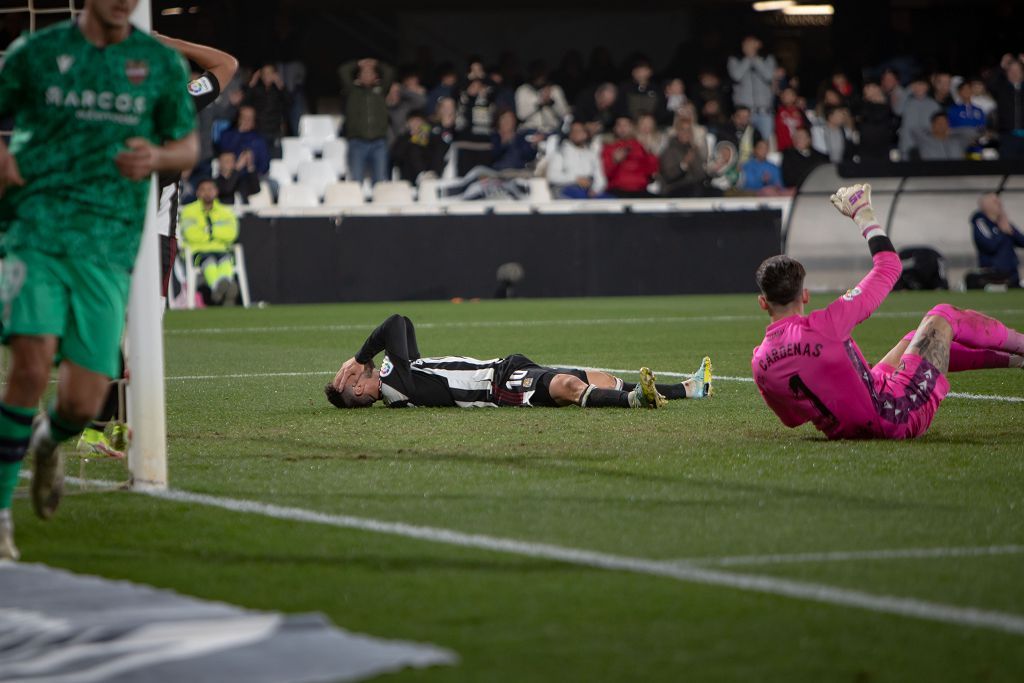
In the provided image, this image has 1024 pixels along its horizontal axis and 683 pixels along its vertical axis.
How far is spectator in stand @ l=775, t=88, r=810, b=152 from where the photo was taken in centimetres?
2572

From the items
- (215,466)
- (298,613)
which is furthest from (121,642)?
(215,466)

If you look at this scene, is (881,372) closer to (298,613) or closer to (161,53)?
(161,53)

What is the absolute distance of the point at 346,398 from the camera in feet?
31.1

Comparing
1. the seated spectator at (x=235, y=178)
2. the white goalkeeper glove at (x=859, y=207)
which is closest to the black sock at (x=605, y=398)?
the white goalkeeper glove at (x=859, y=207)

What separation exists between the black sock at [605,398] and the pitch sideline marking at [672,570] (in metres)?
3.66

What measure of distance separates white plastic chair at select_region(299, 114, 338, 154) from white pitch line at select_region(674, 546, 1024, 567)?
71.1ft

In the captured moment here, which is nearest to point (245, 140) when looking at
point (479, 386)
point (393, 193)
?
point (393, 193)

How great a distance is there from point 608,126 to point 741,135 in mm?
2071

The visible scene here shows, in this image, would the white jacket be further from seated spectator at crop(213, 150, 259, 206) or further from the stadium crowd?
seated spectator at crop(213, 150, 259, 206)

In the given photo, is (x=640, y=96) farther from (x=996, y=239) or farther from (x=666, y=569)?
(x=666, y=569)

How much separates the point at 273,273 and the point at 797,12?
13.0 meters

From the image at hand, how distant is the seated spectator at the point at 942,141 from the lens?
85.7 feet

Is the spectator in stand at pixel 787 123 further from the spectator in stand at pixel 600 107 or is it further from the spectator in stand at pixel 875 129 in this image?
the spectator in stand at pixel 600 107

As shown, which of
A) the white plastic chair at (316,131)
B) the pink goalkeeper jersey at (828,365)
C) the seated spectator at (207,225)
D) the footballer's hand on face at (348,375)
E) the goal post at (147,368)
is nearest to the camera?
the goal post at (147,368)
